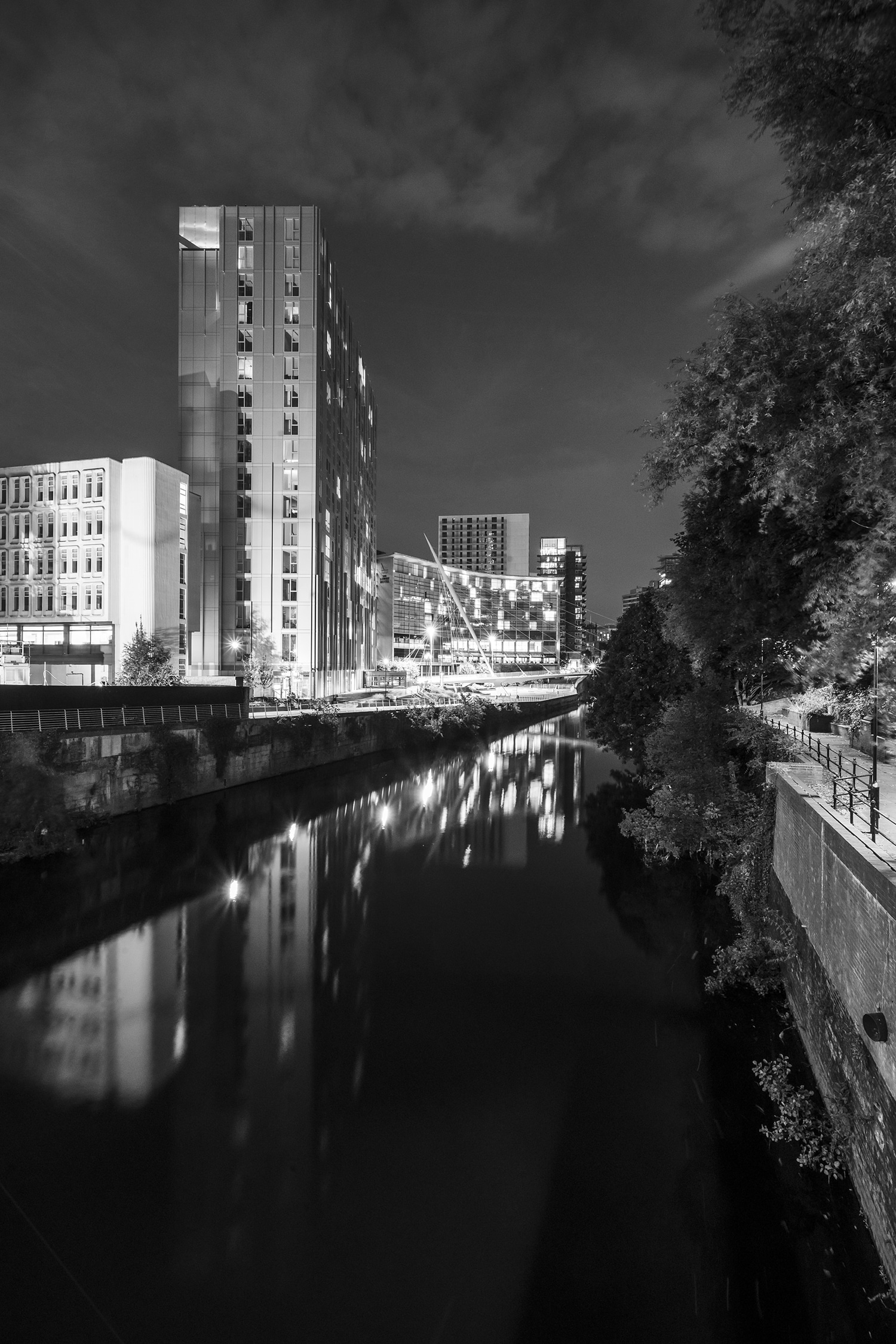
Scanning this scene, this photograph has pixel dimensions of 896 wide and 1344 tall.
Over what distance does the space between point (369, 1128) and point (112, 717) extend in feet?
90.4

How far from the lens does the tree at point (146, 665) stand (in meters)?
48.8

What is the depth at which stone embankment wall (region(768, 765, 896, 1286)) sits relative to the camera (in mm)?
7582

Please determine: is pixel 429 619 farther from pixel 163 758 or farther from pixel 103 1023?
pixel 103 1023

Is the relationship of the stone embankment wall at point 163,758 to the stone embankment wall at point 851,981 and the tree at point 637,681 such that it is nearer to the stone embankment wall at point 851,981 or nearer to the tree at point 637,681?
the tree at point 637,681

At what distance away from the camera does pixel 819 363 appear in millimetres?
11320

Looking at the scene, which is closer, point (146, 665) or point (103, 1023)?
point (103, 1023)

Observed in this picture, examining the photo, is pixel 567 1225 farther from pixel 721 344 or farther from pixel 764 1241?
pixel 721 344

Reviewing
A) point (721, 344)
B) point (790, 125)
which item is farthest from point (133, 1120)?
point (790, 125)

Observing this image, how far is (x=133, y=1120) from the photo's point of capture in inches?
465

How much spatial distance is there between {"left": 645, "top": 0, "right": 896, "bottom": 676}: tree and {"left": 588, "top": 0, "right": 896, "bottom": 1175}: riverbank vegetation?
0.03 metres

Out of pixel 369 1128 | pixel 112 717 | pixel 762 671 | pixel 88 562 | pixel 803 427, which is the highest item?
pixel 88 562

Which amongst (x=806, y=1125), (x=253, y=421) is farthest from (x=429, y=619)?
(x=806, y=1125)

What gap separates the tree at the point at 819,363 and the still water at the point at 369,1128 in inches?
361

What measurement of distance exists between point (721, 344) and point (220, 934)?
20.0m
